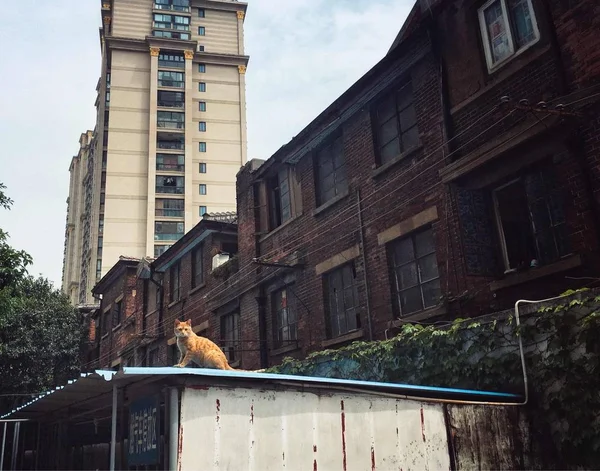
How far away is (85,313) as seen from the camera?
3481cm

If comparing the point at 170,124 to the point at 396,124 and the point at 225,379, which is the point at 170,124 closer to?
the point at 396,124

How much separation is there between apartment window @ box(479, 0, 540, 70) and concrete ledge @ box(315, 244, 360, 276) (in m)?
4.74

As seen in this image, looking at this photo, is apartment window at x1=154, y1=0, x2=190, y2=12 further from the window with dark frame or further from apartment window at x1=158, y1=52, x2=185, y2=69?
the window with dark frame

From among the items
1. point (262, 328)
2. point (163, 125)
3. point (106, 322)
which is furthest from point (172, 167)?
point (262, 328)

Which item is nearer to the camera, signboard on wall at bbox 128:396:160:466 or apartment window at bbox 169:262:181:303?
signboard on wall at bbox 128:396:160:466

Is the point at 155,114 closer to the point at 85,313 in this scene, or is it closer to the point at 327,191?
the point at 85,313

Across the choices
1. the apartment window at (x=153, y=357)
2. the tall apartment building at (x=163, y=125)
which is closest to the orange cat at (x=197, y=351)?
the apartment window at (x=153, y=357)

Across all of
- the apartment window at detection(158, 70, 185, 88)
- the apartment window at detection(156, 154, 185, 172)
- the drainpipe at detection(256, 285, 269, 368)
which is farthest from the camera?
the apartment window at detection(158, 70, 185, 88)

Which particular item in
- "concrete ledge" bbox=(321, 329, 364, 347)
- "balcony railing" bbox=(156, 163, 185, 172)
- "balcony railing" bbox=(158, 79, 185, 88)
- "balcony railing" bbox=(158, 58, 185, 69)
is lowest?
"concrete ledge" bbox=(321, 329, 364, 347)

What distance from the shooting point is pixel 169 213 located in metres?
60.4

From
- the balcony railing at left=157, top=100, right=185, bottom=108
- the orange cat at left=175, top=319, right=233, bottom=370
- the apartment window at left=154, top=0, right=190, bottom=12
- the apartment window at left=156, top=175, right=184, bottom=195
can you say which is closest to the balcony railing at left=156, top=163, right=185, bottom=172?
the apartment window at left=156, top=175, right=184, bottom=195

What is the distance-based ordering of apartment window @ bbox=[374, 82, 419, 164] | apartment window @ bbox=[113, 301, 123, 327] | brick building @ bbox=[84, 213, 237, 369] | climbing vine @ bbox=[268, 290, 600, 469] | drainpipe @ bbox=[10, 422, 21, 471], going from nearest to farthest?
climbing vine @ bbox=[268, 290, 600, 469] < drainpipe @ bbox=[10, 422, 21, 471] < apartment window @ bbox=[374, 82, 419, 164] < brick building @ bbox=[84, 213, 237, 369] < apartment window @ bbox=[113, 301, 123, 327]

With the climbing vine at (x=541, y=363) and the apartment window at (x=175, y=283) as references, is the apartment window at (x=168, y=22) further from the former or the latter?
the climbing vine at (x=541, y=363)

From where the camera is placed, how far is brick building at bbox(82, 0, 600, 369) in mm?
8484
